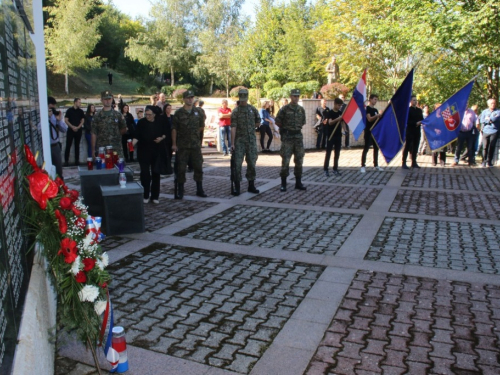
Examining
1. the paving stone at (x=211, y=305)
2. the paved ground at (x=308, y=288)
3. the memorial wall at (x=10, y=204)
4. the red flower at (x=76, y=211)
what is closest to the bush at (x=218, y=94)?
the paved ground at (x=308, y=288)

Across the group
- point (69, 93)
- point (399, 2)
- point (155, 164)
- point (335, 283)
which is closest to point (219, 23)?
point (69, 93)

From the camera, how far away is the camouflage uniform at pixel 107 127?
8.96 m

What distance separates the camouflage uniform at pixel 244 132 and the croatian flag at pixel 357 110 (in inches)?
123

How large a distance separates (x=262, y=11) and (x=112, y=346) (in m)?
45.2

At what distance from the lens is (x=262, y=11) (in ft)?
148

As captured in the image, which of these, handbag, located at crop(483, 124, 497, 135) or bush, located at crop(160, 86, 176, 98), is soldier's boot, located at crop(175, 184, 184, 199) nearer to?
handbag, located at crop(483, 124, 497, 135)

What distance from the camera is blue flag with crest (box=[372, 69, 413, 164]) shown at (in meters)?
12.3

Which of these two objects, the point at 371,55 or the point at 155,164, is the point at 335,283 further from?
the point at 371,55

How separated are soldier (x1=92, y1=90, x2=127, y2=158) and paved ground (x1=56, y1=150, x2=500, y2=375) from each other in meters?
1.59

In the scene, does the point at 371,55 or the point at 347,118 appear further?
the point at 371,55

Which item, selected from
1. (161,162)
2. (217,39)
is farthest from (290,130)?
(217,39)

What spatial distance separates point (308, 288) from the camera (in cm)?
510

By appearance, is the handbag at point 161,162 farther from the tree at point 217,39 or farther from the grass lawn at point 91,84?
the tree at point 217,39

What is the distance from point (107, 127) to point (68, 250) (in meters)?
6.28
